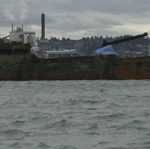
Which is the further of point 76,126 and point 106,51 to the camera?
point 106,51

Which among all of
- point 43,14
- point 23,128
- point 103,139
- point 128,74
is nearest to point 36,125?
point 23,128

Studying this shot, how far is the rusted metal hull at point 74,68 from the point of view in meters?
54.5

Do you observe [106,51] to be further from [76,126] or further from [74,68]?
[76,126]

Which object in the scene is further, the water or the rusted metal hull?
the rusted metal hull

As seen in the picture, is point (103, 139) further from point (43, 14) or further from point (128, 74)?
point (43, 14)

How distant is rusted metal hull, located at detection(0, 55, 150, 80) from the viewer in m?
54.5

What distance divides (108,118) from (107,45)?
41.8 metres

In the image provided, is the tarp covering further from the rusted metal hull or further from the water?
the water

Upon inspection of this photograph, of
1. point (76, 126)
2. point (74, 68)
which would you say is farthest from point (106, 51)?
point (76, 126)

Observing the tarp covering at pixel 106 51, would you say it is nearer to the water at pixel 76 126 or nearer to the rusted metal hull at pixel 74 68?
the rusted metal hull at pixel 74 68

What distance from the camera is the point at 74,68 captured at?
5603cm

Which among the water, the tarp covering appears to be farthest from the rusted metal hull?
the water

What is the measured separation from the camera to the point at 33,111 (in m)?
24.6

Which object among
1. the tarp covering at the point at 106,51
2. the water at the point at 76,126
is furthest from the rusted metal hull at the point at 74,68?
the water at the point at 76,126
